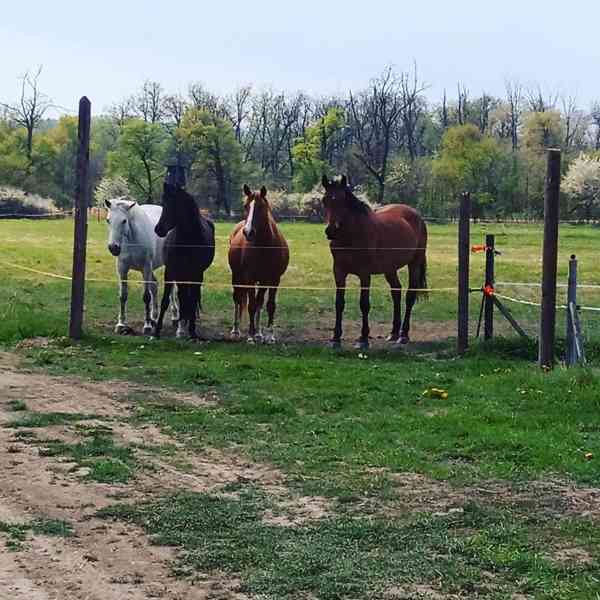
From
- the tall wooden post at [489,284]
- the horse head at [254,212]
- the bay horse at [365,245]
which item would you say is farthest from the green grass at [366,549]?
the horse head at [254,212]

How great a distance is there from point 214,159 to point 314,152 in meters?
11.6

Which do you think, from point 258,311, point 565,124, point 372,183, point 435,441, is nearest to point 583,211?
point 372,183

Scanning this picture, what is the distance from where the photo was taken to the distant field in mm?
12648

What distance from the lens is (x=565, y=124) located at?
73500mm

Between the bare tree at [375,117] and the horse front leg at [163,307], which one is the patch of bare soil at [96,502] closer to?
the horse front leg at [163,307]

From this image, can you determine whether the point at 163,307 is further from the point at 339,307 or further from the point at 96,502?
the point at 96,502

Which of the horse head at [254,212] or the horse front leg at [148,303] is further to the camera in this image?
the horse front leg at [148,303]

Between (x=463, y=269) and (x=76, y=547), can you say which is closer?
(x=76, y=547)

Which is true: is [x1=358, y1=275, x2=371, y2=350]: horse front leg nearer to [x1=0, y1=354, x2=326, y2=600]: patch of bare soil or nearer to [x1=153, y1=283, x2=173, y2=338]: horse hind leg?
[x1=153, y1=283, x2=173, y2=338]: horse hind leg

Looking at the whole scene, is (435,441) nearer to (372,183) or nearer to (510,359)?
(510,359)

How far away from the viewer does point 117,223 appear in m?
12.3

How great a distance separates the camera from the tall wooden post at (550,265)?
9.16 m

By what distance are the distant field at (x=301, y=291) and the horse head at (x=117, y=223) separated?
115cm

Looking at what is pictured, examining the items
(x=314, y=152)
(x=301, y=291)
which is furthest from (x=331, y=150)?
(x=301, y=291)
